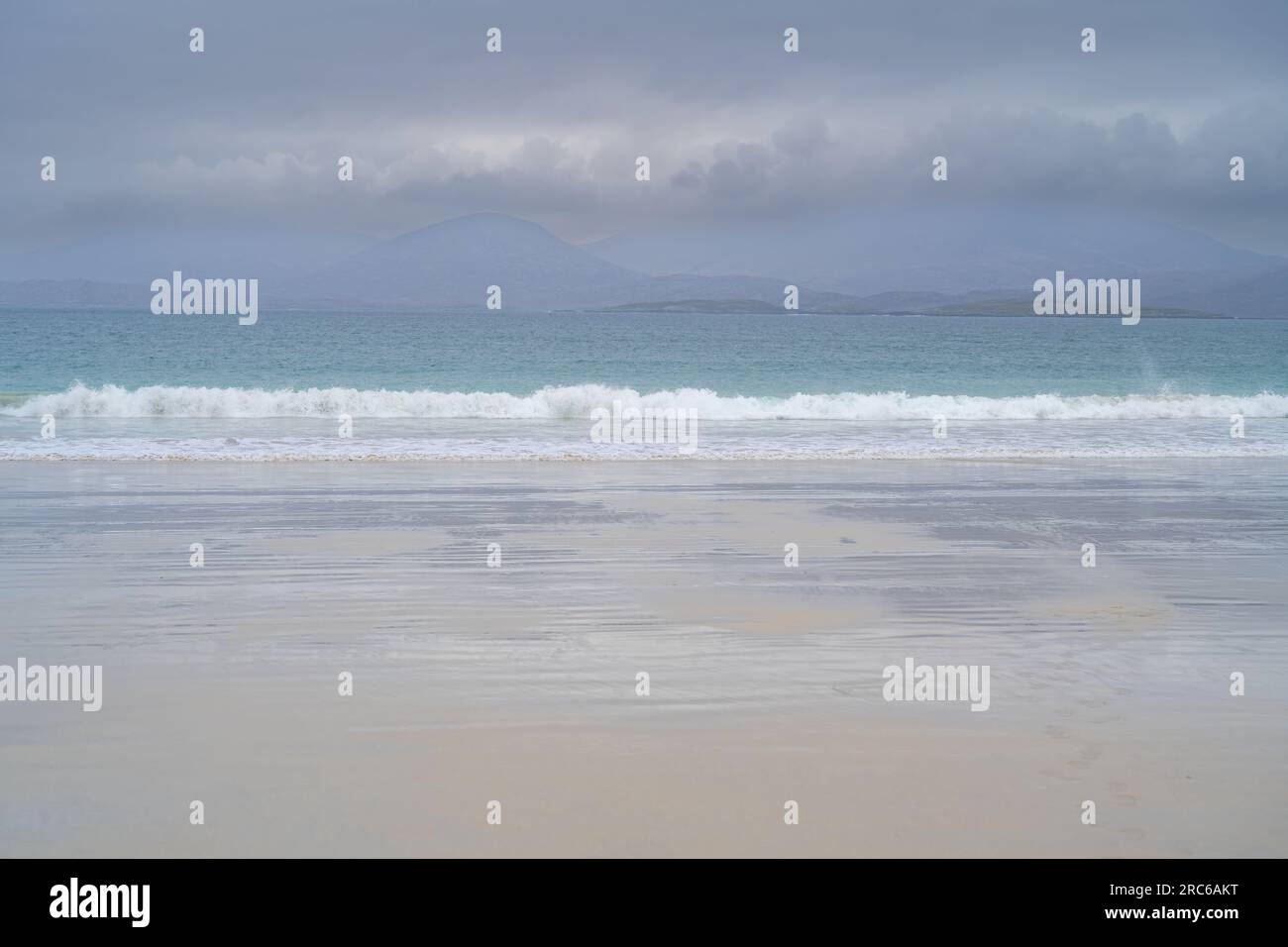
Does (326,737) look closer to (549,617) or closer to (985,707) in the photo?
(549,617)

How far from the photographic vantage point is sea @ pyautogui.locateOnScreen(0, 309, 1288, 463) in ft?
59.4

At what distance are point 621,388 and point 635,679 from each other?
26.2m

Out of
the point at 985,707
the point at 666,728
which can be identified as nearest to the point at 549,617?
the point at 666,728

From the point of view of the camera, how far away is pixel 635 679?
19.3ft

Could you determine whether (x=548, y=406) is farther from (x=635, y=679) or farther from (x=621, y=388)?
(x=635, y=679)

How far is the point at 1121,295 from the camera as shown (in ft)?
387

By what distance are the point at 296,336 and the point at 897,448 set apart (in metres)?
53.4

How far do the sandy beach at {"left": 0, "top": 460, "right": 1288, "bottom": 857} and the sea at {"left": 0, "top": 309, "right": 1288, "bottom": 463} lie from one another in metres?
6.05

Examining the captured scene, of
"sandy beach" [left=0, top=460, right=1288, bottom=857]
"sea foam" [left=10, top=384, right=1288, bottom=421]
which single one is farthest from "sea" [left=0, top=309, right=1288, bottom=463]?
"sandy beach" [left=0, top=460, right=1288, bottom=857]

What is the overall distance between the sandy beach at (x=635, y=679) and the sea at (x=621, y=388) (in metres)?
6.05

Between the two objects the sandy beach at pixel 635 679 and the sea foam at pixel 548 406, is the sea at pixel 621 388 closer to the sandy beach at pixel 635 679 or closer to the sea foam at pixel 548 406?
the sea foam at pixel 548 406

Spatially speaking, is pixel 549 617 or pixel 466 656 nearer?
pixel 466 656

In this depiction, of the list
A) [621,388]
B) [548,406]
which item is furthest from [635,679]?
[621,388]

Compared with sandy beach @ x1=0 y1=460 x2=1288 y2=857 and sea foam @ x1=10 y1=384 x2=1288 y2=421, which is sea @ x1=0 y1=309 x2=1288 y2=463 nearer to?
sea foam @ x1=10 y1=384 x2=1288 y2=421
